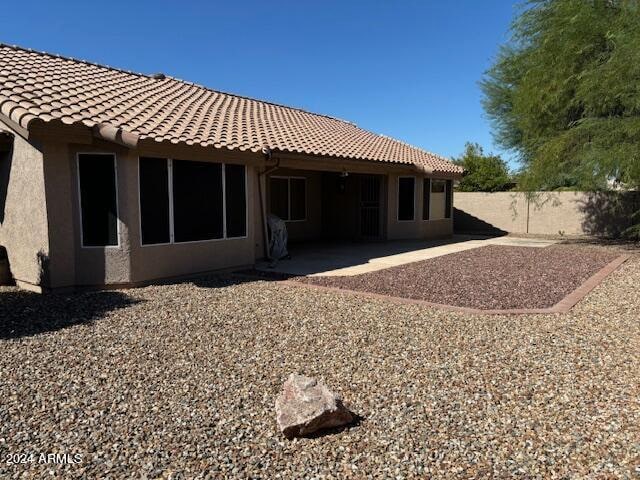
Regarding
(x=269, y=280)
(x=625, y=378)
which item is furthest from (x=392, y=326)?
(x=269, y=280)

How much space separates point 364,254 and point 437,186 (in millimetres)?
6432

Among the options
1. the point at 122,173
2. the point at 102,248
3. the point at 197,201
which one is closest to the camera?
the point at 122,173

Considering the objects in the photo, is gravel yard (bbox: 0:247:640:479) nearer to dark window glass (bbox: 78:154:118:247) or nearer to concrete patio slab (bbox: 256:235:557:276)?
dark window glass (bbox: 78:154:118:247)

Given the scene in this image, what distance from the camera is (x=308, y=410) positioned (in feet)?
12.4

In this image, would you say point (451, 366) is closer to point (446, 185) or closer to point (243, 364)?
point (243, 364)

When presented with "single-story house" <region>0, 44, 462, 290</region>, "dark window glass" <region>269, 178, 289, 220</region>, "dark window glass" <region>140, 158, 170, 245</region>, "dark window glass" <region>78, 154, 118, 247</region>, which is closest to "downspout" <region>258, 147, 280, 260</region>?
"single-story house" <region>0, 44, 462, 290</region>

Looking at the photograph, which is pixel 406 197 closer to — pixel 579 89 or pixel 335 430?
pixel 579 89

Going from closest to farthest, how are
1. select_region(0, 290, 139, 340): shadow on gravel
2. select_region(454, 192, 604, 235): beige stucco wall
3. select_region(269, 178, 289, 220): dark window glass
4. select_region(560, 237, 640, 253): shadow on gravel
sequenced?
select_region(0, 290, 139, 340): shadow on gravel
select_region(560, 237, 640, 253): shadow on gravel
select_region(269, 178, 289, 220): dark window glass
select_region(454, 192, 604, 235): beige stucco wall

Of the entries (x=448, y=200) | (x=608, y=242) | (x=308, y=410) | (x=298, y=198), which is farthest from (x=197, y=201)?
(x=608, y=242)

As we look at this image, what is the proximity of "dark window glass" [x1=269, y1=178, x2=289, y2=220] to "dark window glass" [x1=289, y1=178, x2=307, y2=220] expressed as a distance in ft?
0.72

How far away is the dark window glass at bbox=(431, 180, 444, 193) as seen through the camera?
18858 millimetres

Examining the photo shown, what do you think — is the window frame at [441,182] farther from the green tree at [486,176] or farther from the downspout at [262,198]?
the green tree at [486,176]

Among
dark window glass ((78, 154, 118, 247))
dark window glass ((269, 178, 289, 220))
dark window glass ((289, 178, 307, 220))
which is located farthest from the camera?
dark window glass ((289, 178, 307, 220))

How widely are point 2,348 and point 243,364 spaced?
9.17 ft
